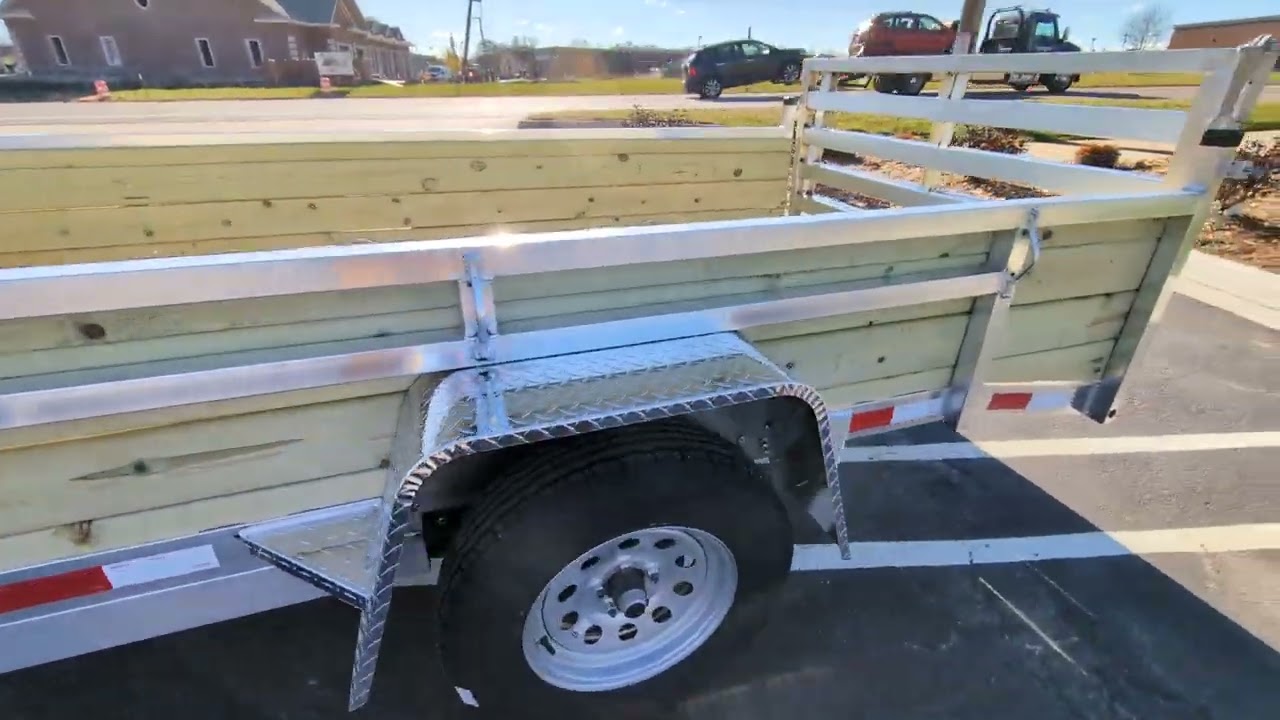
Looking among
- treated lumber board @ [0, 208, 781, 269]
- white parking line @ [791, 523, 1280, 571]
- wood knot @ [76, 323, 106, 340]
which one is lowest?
white parking line @ [791, 523, 1280, 571]

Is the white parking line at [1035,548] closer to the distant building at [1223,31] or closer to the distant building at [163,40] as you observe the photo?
the distant building at [163,40]

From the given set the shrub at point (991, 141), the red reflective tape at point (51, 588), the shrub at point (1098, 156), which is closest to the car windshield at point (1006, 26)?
the shrub at point (991, 141)

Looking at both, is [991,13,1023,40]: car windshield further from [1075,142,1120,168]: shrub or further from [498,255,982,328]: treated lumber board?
[498,255,982,328]: treated lumber board

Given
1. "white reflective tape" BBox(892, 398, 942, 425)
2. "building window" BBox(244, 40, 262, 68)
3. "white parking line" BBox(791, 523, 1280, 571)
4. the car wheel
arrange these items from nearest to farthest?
"white reflective tape" BBox(892, 398, 942, 425), "white parking line" BBox(791, 523, 1280, 571), the car wheel, "building window" BBox(244, 40, 262, 68)

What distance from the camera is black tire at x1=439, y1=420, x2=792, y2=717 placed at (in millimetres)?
1533

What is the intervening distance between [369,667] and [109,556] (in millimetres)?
638

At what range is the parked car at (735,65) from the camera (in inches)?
847

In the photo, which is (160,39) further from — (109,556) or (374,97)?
(109,556)

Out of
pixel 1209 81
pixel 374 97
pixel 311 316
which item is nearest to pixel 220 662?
pixel 311 316

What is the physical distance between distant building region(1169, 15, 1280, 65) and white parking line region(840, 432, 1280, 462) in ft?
183

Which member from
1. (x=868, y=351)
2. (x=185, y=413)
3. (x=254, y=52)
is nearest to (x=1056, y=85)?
(x=868, y=351)

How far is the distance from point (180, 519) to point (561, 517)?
2.89 ft

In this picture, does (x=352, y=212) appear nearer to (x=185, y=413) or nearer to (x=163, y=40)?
(x=185, y=413)

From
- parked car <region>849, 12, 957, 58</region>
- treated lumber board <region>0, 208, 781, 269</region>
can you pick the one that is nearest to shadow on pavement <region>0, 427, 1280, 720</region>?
treated lumber board <region>0, 208, 781, 269</region>
